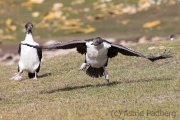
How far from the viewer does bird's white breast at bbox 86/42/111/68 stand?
14.6 m

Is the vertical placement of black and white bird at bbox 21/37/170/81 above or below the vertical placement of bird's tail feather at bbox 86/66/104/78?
above

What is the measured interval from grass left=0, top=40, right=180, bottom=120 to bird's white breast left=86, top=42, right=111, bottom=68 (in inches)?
29.7

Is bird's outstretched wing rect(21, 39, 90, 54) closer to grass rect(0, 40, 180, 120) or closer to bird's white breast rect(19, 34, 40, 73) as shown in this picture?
grass rect(0, 40, 180, 120)

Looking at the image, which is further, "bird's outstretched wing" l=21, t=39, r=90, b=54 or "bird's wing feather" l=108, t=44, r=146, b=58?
"bird's wing feather" l=108, t=44, r=146, b=58

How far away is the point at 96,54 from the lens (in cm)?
1461

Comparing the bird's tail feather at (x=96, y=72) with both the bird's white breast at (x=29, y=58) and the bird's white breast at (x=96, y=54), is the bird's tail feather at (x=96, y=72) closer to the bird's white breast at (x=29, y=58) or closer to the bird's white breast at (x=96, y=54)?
the bird's white breast at (x=96, y=54)

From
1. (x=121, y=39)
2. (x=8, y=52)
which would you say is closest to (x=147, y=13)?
(x=121, y=39)

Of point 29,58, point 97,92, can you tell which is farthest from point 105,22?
point 97,92

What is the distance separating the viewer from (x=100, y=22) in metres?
42.6

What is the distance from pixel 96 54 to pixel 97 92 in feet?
3.40

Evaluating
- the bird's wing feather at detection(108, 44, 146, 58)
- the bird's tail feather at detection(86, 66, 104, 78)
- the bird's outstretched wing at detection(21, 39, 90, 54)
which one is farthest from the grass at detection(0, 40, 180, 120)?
the bird's outstretched wing at detection(21, 39, 90, 54)

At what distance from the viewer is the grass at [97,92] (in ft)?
38.8

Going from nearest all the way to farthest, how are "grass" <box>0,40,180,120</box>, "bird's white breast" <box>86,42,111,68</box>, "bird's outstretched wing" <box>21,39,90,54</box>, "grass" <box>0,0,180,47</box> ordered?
"grass" <box>0,40,180,120</box> < "bird's outstretched wing" <box>21,39,90,54</box> < "bird's white breast" <box>86,42,111,68</box> < "grass" <box>0,0,180,47</box>

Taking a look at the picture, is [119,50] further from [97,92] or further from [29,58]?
[29,58]
